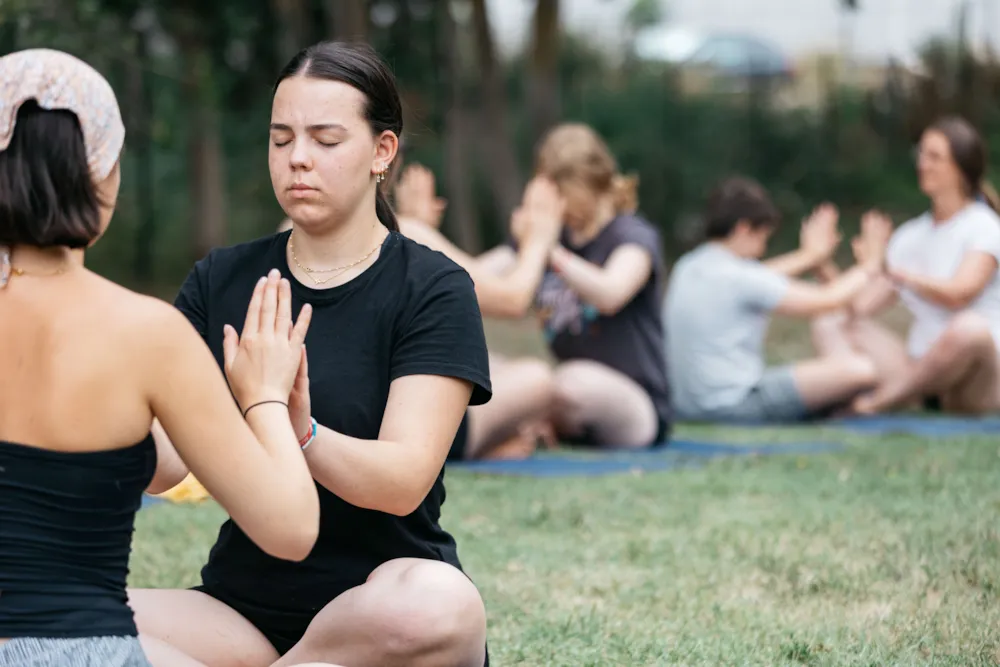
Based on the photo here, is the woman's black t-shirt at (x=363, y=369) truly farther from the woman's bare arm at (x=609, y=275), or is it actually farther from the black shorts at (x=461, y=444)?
the woman's bare arm at (x=609, y=275)

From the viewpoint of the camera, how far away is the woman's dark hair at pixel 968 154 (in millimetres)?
7793

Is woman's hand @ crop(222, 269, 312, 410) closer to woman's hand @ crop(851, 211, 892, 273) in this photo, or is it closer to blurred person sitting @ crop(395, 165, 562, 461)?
blurred person sitting @ crop(395, 165, 562, 461)

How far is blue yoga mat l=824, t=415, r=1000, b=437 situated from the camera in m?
7.15

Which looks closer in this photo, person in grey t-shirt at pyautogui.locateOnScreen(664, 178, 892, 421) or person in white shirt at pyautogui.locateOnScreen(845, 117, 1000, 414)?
person in grey t-shirt at pyautogui.locateOnScreen(664, 178, 892, 421)

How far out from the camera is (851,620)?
3643 mm

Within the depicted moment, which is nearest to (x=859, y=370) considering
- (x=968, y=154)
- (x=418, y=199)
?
(x=968, y=154)

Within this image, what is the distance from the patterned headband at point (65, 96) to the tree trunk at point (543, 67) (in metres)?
11.7

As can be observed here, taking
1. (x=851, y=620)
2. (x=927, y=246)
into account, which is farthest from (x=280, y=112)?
(x=927, y=246)

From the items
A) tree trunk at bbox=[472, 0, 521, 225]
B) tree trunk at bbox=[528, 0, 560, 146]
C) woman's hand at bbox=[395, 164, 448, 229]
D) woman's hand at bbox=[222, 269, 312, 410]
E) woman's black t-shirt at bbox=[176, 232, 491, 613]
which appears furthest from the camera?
tree trunk at bbox=[472, 0, 521, 225]

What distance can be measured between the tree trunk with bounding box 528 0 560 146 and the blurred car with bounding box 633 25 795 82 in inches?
188

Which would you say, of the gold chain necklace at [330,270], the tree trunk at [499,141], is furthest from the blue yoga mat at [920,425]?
the tree trunk at [499,141]

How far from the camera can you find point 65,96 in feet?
6.44

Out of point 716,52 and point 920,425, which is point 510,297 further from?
point 716,52

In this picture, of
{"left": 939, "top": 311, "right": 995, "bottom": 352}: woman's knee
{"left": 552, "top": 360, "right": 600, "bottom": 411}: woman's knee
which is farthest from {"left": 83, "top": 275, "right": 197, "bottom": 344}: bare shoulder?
{"left": 939, "top": 311, "right": 995, "bottom": 352}: woman's knee
